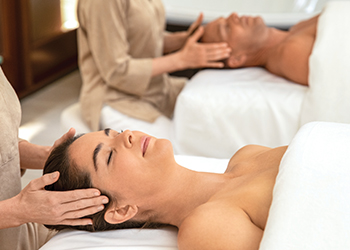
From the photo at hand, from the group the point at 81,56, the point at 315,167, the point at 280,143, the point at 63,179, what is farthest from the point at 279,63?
the point at 63,179

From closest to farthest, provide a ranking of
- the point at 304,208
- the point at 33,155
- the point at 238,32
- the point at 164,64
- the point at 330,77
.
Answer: the point at 304,208 → the point at 33,155 → the point at 330,77 → the point at 164,64 → the point at 238,32

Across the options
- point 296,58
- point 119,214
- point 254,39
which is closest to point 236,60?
point 254,39

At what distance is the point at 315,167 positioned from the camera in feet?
3.34

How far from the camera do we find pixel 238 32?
2336 millimetres

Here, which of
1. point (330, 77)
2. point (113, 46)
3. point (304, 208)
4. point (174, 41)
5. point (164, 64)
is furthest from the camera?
point (174, 41)

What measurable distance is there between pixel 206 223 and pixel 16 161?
1.84 ft

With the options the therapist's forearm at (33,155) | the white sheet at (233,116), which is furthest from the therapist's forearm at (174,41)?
the therapist's forearm at (33,155)

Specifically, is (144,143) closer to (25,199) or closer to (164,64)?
(25,199)

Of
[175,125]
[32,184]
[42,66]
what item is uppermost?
[32,184]

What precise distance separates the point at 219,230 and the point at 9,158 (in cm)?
60

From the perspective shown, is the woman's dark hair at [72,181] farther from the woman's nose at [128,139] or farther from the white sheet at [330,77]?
the white sheet at [330,77]

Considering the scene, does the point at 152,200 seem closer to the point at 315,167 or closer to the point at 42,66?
the point at 315,167

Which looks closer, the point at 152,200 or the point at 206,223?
the point at 206,223

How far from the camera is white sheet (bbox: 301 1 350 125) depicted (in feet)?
5.93
